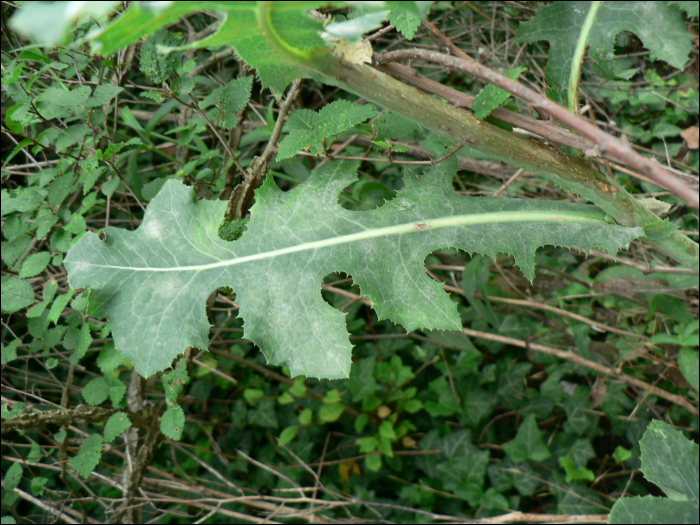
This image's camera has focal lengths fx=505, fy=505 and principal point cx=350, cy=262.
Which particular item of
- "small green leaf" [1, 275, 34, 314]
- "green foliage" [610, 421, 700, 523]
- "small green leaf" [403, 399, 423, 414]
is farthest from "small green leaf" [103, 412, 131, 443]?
"green foliage" [610, 421, 700, 523]

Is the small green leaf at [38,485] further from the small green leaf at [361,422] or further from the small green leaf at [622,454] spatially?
the small green leaf at [622,454]

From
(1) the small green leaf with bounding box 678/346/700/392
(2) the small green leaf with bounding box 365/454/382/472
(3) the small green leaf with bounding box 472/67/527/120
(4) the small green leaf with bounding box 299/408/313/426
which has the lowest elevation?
(2) the small green leaf with bounding box 365/454/382/472

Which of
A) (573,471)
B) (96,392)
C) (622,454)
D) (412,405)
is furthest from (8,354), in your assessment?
(622,454)

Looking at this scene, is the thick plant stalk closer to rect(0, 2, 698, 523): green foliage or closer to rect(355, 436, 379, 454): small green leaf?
rect(0, 2, 698, 523): green foliage

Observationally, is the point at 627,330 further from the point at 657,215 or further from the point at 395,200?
the point at 395,200

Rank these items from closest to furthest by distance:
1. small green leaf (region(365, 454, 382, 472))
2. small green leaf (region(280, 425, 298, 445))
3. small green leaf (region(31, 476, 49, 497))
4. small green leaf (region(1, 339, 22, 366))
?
small green leaf (region(1, 339, 22, 366)), small green leaf (region(31, 476, 49, 497)), small green leaf (region(365, 454, 382, 472)), small green leaf (region(280, 425, 298, 445))

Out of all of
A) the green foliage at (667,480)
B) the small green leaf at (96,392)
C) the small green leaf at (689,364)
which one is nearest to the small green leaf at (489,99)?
the green foliage at (667,480)
